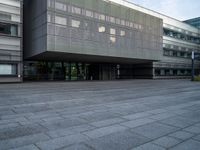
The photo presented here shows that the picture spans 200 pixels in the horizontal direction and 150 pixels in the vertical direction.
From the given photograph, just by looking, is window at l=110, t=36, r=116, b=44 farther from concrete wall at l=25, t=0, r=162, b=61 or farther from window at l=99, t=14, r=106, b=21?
window at l=99, t=14, r=106, b=21

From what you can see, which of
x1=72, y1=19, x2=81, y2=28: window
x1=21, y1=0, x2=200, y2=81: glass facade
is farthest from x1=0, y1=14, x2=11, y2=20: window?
x1=72, y1=19, x2=81, y2=28: window

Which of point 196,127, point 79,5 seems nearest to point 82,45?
point 79,5

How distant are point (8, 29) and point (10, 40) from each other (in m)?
1.49

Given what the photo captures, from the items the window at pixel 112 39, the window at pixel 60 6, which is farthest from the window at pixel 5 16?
the window at pixel 112 39

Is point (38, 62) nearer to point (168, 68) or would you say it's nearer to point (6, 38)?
point (6, 38)

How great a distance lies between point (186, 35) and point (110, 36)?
3340 cm

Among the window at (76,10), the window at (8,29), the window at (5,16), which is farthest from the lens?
the window at (76,10)

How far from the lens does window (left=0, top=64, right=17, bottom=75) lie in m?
23.6

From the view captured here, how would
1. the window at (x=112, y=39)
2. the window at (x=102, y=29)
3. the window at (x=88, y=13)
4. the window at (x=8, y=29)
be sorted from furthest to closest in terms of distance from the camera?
the window at (x=112, y=39), the window at (x=102, y=29), the window at (x=88, y=13), the window at (x=8, y=29)

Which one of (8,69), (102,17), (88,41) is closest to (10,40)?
(8,69)

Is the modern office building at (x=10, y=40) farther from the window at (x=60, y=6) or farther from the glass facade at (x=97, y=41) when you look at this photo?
the window at (x=60, y=6)

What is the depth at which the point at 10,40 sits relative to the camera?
24.2 m

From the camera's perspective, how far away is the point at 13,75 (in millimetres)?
24109

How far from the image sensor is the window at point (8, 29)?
23.8 m
